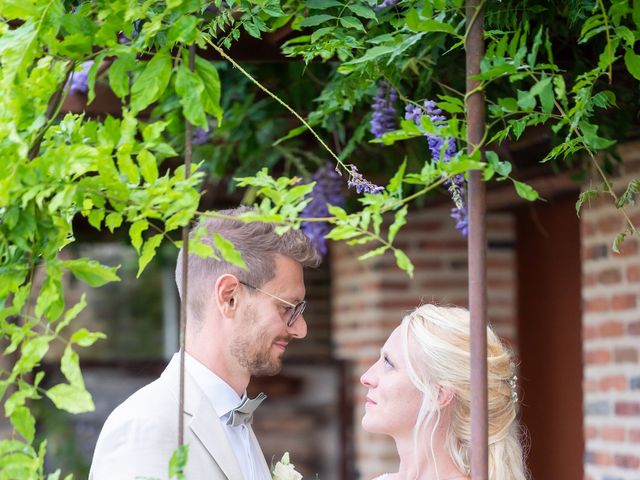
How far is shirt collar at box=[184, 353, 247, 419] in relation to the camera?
2.22m

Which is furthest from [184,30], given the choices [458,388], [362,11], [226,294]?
[458,388]

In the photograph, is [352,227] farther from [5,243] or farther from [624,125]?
[624,125]

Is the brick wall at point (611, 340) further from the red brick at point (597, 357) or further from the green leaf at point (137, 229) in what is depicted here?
the green leaf at point (137, 229)

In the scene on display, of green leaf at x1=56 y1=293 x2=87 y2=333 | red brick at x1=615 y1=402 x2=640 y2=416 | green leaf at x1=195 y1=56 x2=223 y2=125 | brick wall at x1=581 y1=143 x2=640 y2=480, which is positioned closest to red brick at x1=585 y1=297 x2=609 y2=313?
brick wall at x1=581 y1=143 x2=640 y2=480

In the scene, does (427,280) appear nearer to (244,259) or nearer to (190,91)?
(244,259)

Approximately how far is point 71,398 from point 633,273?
7.37 ft

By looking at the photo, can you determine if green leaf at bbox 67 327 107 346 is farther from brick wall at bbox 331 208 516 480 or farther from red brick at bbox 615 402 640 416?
brick wall at bbox 331 208 516 480

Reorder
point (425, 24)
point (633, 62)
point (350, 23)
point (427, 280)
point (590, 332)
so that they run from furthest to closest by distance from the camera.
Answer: point (427, 280)
point (590, 332)
point (350, 23)
point (633, 62)
point (425, 24)

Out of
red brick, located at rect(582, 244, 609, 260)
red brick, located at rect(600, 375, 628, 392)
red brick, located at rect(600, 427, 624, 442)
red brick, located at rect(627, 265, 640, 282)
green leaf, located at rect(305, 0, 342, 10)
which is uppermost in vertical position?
green leaf, located at rect(305, 0, 342, 10)

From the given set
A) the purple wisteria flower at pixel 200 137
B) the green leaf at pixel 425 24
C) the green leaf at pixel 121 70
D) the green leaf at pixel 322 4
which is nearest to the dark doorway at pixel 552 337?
the purple wisteria flower at pixel 200 137

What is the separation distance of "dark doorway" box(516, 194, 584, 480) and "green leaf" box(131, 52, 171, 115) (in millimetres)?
2848

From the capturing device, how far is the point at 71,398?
49.2 inches

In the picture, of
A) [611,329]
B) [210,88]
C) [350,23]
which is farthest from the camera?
[611,329]

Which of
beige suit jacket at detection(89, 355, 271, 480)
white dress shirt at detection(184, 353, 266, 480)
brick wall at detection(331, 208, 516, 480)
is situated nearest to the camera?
beige suit jacket at detection(89, 355, 271, 480)
